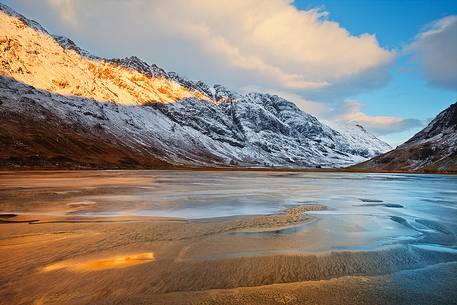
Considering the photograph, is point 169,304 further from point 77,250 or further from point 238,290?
point 77,250

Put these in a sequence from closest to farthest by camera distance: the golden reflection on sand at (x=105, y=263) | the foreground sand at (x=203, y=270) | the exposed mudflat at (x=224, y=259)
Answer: the foreground sand at (x=203, y=270) → the exposed mudflat at (x=224, y=259) → the golden reflection on sand at (x=105, y=263)

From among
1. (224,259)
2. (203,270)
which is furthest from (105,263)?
(224,259)

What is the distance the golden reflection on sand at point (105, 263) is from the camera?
31.0 ft

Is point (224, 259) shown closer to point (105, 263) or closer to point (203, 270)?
point (203, 270)

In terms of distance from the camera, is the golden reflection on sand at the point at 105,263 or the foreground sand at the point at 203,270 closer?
the foreground sand at the point at 203,270

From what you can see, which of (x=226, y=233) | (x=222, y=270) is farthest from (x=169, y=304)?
(x=226, y=233)

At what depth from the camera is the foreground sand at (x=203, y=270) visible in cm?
759

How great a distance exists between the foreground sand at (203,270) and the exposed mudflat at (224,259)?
0.08ft

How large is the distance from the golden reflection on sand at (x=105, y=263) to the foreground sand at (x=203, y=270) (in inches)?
1.1

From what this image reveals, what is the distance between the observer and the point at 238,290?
26.2 feet

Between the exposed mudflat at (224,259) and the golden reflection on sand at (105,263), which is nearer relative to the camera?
the exposed mudflat at (224,259)

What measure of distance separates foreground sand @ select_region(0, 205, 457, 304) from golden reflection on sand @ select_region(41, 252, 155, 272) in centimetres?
3

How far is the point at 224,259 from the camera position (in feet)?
34.5

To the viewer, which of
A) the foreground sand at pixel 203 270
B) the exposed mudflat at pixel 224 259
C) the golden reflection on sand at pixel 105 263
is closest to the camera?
the foreground sand at pixel 203 270
